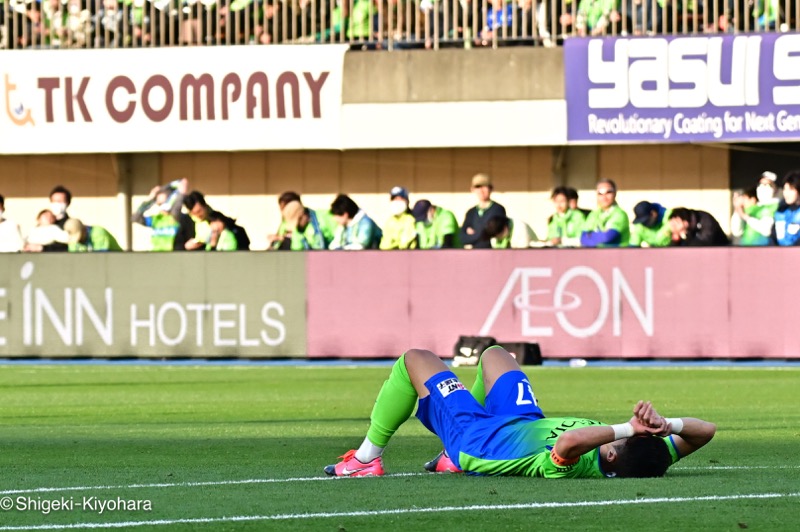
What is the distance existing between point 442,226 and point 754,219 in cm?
437

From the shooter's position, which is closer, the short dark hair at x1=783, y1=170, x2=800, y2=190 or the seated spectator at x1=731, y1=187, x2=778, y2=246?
the short dark hair at x1=783, y1=170, x2=800, y2=190

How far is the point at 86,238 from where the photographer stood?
25188 millimetres

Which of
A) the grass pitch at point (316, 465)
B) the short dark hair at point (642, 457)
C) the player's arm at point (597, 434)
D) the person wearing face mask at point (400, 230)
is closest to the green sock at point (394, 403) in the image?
the grass pitch at point (316, 465)

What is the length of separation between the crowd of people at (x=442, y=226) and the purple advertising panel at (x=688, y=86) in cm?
181

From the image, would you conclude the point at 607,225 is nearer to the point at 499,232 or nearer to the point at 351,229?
the point at 499,232

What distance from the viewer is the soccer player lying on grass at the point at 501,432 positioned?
8875mm

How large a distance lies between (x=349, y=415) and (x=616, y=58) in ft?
45.1

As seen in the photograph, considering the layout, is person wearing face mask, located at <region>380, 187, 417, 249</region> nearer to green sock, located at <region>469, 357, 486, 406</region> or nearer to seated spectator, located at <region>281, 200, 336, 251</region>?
seated spectator, located at <region>281, 200, 336, 251</region>

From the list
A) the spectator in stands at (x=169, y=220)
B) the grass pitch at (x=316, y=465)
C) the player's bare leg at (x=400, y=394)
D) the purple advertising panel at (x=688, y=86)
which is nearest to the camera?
the grass pitch at (x=316, y=465)

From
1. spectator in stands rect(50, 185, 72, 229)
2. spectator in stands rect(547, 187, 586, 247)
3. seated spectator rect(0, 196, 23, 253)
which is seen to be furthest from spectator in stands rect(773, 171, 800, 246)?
seated spectator rect(0, 196, 23, 253)

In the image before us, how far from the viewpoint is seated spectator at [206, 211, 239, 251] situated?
80.1 ft

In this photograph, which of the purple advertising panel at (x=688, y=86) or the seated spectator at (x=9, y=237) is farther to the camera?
the purple advertising panel at (x=688, y=86)

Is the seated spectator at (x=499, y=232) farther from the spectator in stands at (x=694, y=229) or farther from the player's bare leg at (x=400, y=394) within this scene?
the player's bare leg at (x=400, y=394)

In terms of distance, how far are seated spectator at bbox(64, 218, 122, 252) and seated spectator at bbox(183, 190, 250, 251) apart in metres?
1.18
